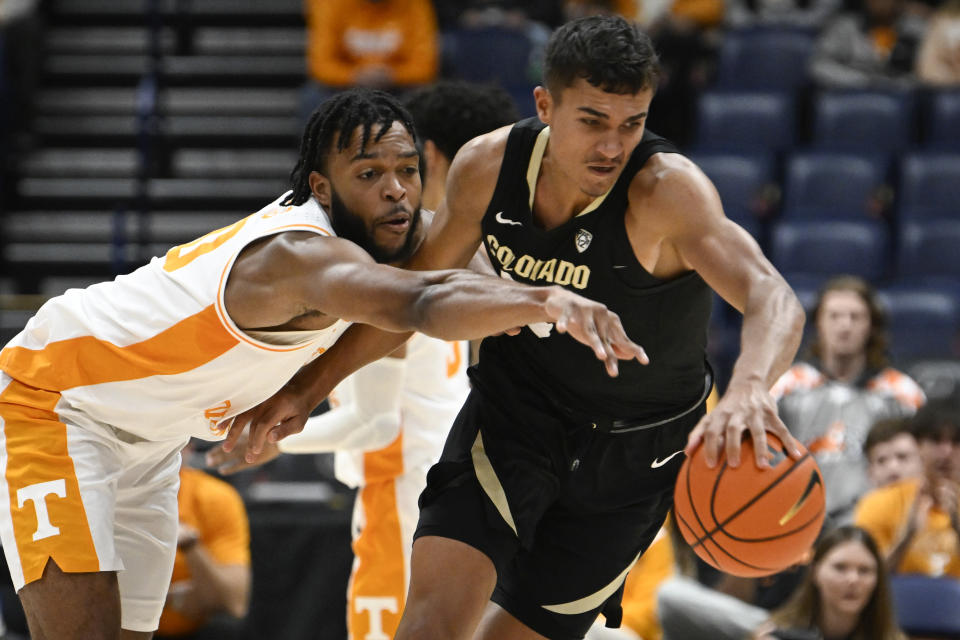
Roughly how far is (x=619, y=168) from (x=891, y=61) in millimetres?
7565

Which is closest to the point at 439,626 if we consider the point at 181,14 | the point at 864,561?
the point at 864,561

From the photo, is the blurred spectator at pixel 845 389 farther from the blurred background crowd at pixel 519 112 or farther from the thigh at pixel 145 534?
the thigh at pixel 145 534

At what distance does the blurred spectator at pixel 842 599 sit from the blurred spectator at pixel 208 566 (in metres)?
2.41

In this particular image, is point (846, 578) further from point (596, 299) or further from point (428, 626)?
point (428, 626)

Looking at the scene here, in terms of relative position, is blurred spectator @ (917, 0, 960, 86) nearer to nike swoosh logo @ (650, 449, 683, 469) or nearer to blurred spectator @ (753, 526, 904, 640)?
blurred spectator @ (753, 526, 904, 640)

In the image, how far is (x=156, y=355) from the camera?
3545mm

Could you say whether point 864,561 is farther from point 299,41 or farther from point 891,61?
point 299,41

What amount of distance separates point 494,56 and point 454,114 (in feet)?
17.5

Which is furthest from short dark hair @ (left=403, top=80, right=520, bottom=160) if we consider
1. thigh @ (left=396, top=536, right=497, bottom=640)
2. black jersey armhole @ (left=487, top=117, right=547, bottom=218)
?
thigh @ (left=396, top=536, right=497, bottom=640)

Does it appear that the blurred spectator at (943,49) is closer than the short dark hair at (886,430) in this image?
No

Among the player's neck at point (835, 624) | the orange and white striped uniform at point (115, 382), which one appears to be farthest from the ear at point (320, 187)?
the player's neck at point (835, 624)

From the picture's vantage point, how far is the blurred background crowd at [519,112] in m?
6.64

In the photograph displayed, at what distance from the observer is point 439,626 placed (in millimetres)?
3346

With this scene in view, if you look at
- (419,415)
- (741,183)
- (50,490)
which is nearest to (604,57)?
(419,415)
